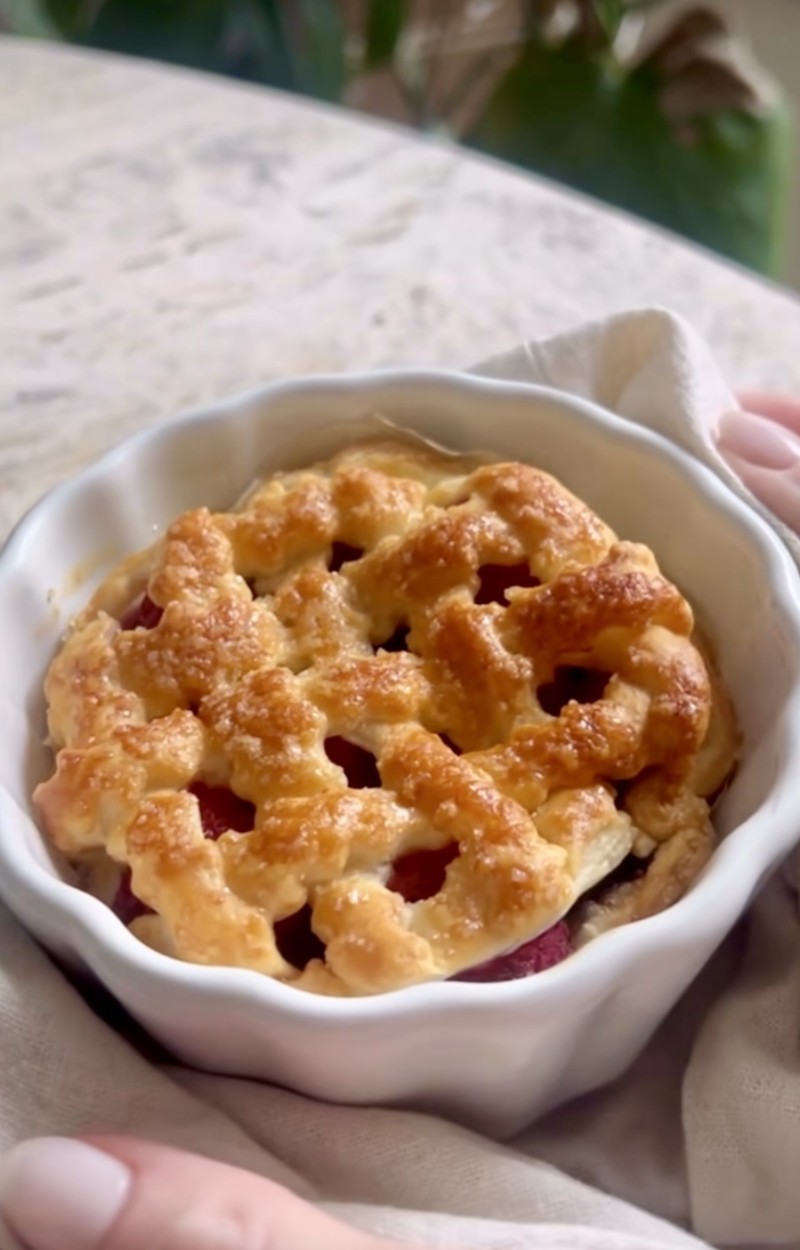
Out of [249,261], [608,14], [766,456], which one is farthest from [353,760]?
[608,14]

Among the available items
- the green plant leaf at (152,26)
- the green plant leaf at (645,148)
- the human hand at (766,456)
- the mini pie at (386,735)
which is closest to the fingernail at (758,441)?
the human hand at (766,456)

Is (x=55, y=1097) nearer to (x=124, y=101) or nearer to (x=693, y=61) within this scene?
(x=124, y=101)

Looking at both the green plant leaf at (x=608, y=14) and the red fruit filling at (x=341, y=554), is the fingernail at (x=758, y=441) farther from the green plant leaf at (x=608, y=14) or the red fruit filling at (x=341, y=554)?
the green plant leaf at (x=608, y=14)

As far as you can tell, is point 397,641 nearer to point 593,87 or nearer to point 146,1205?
point 146,1205

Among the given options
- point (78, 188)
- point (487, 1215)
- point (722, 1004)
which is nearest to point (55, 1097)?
point (487, 1215)

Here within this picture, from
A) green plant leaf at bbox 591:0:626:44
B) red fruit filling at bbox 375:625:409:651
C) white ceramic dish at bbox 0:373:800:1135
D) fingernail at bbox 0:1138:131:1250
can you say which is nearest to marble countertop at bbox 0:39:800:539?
white ceramic dish at bbox 0:373:800:1135

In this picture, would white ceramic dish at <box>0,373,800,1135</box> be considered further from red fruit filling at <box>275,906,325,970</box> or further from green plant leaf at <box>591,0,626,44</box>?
green plant leaf at <box>591,0,626,44</box>
